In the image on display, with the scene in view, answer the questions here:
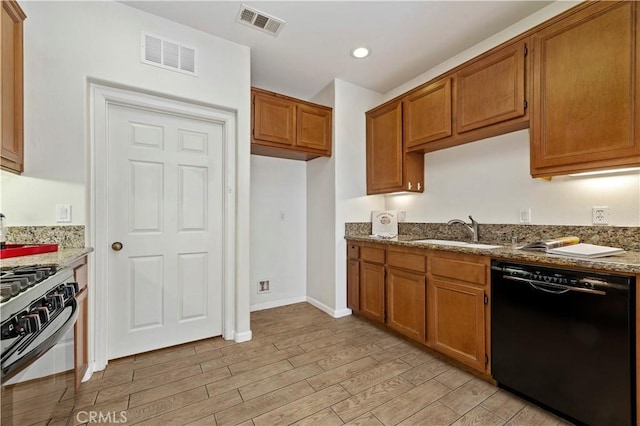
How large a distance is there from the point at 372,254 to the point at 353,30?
2057mm

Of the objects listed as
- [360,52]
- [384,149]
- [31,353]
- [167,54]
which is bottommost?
[31,353]

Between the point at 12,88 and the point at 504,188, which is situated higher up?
the point at 12,88

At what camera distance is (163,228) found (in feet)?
7.68

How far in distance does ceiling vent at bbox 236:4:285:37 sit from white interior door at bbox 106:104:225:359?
87cm

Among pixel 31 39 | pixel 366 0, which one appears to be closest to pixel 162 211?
pixel 31 39

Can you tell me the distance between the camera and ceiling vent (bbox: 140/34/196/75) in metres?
2.14

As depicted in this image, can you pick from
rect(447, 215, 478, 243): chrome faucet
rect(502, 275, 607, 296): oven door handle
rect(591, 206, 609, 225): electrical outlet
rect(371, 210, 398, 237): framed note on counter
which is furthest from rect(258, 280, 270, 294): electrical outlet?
rect(591, 206, 609, 225): electrical outlet

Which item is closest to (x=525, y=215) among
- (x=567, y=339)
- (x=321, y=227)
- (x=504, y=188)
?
(x=504, y=188)

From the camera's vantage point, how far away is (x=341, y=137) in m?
3.19

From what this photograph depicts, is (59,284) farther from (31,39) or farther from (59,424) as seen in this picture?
(31,39)

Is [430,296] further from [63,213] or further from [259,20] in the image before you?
[63,213]

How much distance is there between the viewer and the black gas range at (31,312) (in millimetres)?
813

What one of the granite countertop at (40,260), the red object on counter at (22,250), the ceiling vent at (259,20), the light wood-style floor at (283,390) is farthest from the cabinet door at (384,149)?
the red object on counter at (22,250)

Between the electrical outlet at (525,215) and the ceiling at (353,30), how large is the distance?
1.51 metres
